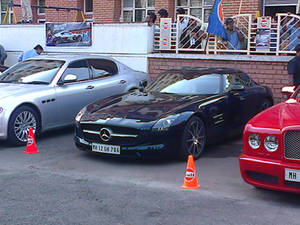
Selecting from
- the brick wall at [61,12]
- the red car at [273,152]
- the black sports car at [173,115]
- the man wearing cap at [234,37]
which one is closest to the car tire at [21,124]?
the black sports car at [173,115]

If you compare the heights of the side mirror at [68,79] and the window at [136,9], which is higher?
the window at [136,9]

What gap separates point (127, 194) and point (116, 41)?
929 cm

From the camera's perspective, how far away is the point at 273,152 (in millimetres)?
5520

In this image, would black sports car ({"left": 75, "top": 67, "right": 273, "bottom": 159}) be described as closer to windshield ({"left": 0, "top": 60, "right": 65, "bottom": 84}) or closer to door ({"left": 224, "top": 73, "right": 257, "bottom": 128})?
door ({"left": 224, "top": 73, "right": 257, "bottom": 128})

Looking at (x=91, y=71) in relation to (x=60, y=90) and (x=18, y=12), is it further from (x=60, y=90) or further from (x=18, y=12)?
(x=18, y=12)

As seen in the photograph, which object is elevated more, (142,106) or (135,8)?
(135,8)

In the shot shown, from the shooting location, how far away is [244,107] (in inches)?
364

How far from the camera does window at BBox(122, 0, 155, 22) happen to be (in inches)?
680

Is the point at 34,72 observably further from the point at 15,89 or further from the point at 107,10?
the point at 107,10

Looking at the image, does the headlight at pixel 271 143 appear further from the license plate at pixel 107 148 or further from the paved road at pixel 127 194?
the license plate at pixel 107 148

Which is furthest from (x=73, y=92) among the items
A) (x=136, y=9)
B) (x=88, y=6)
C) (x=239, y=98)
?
(x=88, y=6)

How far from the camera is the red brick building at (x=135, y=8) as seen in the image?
14.8 metres

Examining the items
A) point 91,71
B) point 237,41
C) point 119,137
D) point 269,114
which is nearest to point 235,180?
point 269,114

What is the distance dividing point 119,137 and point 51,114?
254 cm
